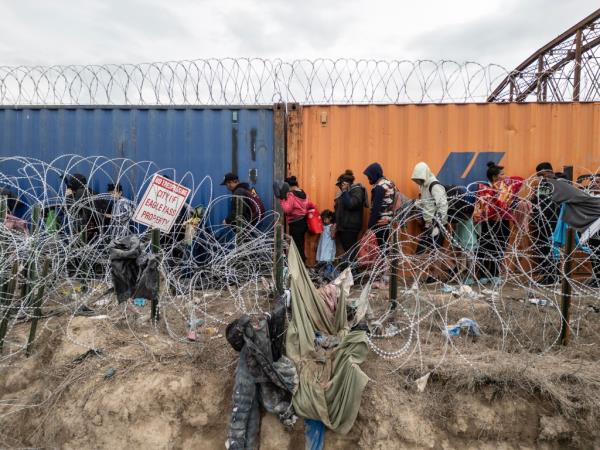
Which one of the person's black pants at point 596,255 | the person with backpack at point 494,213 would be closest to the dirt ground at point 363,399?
the person's black pants at point 596,255

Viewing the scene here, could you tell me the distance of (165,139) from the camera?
627cm

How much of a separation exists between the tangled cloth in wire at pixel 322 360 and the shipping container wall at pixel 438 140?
2804 millimetres

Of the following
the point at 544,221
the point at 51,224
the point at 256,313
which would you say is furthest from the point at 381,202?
the point at 51,224

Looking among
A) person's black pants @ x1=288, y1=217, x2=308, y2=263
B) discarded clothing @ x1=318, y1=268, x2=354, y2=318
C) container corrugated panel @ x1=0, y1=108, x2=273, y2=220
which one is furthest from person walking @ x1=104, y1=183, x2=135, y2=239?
discarded clothing @ x1=318, y1=268, x2=354, y2=318

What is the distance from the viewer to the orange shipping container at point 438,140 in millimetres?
5883

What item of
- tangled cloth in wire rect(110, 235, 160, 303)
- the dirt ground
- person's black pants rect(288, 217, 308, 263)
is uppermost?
person's black pants rect(288, 217, 308, 263)

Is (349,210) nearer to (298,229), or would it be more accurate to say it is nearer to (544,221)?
(298,229)

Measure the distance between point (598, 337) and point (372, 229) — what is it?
2.58 m

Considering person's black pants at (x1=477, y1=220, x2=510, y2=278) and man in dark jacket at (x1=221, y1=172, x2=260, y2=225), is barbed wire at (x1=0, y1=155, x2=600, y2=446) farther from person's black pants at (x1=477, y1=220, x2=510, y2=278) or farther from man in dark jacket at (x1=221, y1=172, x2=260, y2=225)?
man in dark jacket at (x1=221, y1=172, x2=260, y2=225)

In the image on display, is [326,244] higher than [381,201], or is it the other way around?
[381,201]

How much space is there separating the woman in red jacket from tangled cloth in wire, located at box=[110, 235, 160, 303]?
7.51 ft

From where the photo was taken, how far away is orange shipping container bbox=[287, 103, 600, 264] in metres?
5.88

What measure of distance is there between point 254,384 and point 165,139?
4581mm

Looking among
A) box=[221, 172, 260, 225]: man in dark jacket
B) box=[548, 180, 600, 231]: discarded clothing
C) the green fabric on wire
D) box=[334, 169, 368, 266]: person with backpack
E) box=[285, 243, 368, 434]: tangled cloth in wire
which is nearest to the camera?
box=[285, 243, 368, 434]: tangled cloth in wire
